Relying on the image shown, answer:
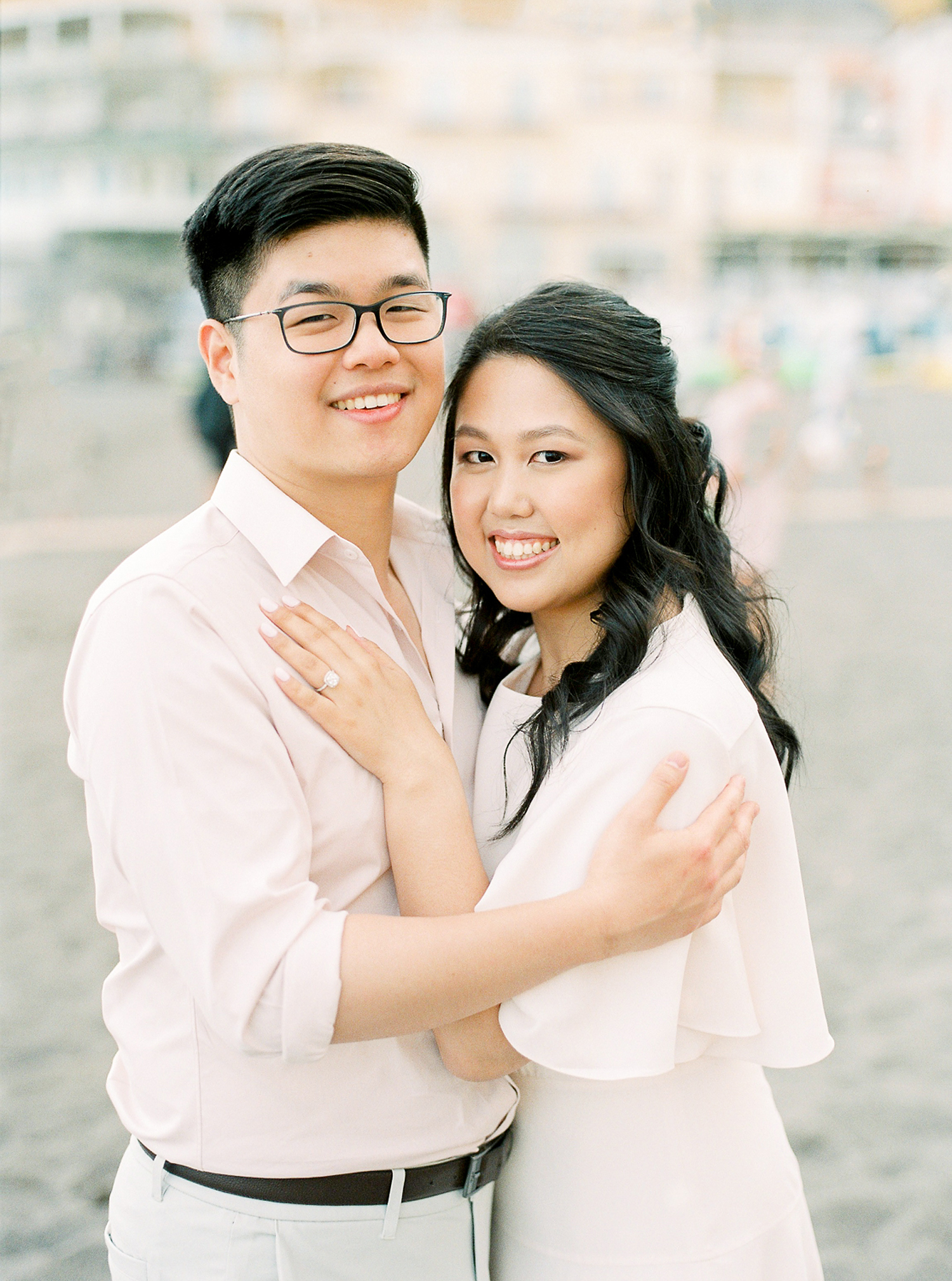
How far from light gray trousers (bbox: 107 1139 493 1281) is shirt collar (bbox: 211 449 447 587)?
29.9 inches

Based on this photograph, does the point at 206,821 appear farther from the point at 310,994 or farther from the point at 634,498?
the point at 634,498

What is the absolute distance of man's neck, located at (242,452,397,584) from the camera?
1605 millimetres

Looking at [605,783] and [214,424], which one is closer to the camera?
[605,783]

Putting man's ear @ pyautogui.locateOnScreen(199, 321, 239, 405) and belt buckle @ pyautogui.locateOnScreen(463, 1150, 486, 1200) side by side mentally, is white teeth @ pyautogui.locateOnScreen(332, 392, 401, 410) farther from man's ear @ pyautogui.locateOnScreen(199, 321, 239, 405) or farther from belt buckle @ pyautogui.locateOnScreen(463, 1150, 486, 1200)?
belt buckle @ pyautogui.locateOnScreen(463, 1150, 486, 1200)

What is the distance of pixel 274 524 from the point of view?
1492 mm

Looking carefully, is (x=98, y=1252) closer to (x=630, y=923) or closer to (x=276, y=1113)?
(x=276, y=1113)

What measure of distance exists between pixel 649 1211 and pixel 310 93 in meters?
19.0

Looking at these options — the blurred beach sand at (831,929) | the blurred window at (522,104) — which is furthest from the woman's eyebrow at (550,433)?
the blurred window at (522,104)

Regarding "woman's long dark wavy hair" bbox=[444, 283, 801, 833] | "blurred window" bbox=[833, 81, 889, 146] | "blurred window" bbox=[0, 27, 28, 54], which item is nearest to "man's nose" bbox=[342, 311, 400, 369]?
"woman's long dark wavy hair" bbox=[444, 283, 801, 833]

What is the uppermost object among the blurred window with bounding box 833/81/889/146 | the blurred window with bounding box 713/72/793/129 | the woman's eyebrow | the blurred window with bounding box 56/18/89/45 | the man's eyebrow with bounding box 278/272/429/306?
the blurred window with bounding box 56/18/89/45

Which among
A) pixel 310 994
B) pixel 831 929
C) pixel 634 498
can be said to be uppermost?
pixel 634 498

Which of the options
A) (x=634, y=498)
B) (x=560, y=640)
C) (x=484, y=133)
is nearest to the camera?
(x=634, y=498)

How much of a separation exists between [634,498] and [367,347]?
0.45 meters

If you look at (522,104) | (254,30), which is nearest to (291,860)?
(254,30)
